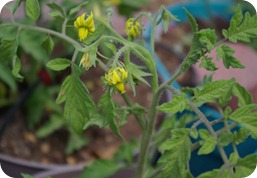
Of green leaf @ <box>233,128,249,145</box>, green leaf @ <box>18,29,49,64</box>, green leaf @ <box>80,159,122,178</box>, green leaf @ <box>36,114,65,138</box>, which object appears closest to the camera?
green leaf @ <box>233,128,249,145</box>

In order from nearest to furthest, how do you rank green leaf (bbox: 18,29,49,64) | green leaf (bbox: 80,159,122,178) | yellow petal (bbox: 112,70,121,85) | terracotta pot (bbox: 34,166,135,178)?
yellow petal (bbox: 112,70,121,85), green leaf (bbox: 80,159,122,178), terracotta pot (bbox: 34,166,135,178), green leaf (bbox: 18,29,49,64)

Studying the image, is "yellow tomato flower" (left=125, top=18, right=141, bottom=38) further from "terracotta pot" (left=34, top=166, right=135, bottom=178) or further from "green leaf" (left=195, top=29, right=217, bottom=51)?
"terracotta pot" (left=34, top=166, right=135, bottom=178)

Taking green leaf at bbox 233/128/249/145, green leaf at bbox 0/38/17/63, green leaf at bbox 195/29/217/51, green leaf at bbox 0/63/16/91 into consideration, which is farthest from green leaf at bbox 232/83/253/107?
green leaf at bbox 0/63/16/91

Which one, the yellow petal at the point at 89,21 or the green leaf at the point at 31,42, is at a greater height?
the yellow petal at the point at 89,21

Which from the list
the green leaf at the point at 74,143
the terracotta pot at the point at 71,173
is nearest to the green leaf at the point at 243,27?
the terracotta pot at the point at 71,173

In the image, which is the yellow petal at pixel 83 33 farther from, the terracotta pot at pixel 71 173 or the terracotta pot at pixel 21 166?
the terracotta pot at pixel 21 166

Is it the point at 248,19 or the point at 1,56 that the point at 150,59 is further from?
the point at 1,56
